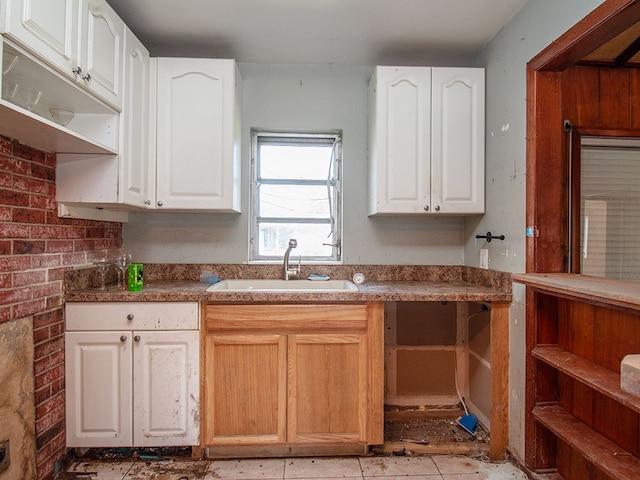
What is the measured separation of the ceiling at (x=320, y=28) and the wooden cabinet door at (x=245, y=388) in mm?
1717

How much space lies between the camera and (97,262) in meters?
1.97

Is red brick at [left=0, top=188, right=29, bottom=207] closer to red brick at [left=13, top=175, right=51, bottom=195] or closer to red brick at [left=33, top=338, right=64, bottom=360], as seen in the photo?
red brick at [left=13, top=175, right=51, bottom=195]

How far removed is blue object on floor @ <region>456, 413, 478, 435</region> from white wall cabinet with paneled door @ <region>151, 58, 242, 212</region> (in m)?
1.95

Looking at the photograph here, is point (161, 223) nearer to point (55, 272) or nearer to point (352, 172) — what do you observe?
point (55, 272)

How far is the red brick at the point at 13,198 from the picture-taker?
1.40m

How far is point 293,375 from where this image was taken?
175cm

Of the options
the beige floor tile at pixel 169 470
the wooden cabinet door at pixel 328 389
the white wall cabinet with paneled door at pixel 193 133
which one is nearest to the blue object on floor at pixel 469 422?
the wooden cabinet door at pixel 328 389

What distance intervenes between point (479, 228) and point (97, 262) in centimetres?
232

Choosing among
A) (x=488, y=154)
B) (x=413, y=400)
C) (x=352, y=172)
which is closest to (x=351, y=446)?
(x=413, y=400)

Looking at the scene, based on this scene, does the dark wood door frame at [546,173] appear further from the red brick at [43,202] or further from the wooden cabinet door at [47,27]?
the red brick at [43,202]

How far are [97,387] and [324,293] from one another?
1226mm

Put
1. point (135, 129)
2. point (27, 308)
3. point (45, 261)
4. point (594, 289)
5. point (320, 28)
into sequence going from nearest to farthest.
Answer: point (594, 289), point (27, 308), point (45, 261), point (135, 129), point (320, 28)

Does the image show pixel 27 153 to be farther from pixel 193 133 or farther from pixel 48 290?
pixel 193 133

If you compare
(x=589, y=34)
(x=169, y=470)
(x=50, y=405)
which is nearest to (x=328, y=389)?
(x=169, y=470)
